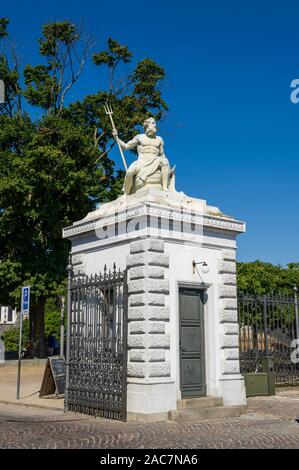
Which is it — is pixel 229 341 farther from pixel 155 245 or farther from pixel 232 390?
pixel 155 245

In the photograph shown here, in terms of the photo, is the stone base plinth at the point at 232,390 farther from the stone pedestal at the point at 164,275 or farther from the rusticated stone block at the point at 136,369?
the rusticated stone block at the point at 136,369

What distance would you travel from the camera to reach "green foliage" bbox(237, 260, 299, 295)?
33.6m

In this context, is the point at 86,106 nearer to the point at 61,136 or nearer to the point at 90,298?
the point at 61,136

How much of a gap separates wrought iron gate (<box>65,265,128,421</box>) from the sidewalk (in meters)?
1.01

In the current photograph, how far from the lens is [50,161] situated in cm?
2542

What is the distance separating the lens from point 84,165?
28.1 metres

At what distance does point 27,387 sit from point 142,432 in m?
8.78

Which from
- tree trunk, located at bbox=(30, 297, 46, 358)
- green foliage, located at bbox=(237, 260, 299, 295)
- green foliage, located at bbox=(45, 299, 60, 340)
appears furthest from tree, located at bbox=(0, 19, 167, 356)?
green foliage, located at bbox=(45, 299, 60, 340)

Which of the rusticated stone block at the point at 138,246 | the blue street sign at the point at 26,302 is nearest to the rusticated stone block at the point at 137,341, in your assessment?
the rusticated stone block at the point at 138,246

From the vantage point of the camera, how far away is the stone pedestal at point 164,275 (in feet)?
36.3

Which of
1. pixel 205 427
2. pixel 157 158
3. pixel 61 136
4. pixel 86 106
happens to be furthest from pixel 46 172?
pixel 205 427

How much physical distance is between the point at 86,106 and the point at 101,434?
2409 centimetres

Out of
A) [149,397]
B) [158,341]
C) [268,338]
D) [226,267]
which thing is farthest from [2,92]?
[149,397]

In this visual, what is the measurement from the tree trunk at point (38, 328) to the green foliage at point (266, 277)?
11639mm
